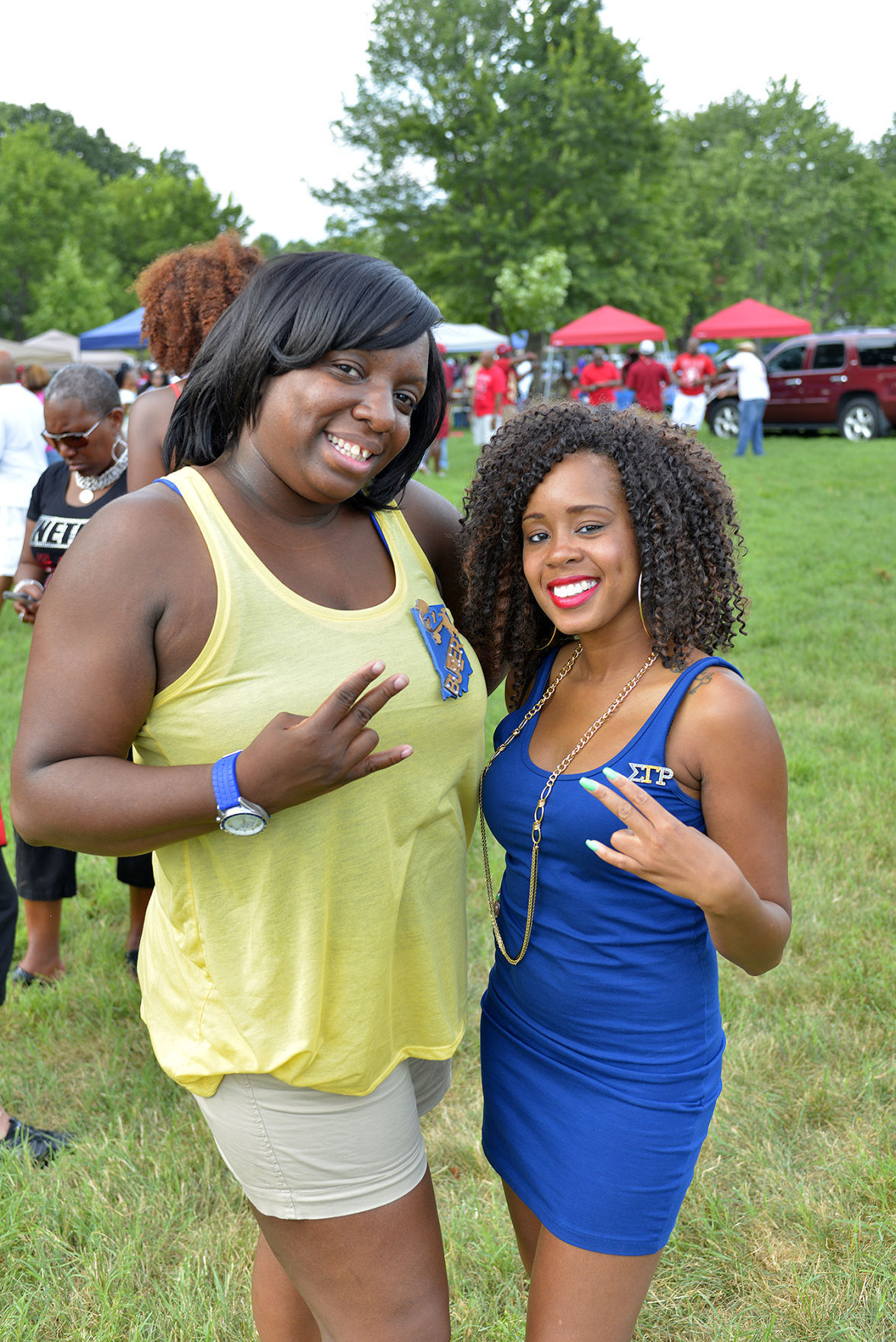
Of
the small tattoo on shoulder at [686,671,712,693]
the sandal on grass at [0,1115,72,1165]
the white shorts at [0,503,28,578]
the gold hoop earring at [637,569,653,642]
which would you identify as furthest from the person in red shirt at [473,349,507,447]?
the small tattoo on shoulder at [686,671,712,693]

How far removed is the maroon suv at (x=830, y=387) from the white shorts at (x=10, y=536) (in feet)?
52.7

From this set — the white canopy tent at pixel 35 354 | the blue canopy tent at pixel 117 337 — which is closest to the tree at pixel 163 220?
the white canopy tent at pixel 35 354

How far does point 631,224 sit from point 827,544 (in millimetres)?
31356

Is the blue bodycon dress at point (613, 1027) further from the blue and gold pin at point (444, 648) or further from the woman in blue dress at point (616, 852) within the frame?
the blue and gold pin at point (444, 648)

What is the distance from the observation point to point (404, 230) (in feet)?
129

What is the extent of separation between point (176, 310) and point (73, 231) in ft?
144

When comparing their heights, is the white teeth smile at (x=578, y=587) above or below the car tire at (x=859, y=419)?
below

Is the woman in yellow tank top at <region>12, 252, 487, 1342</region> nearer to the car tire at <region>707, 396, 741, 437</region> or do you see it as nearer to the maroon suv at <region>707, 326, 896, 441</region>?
the maroon suv at <region>707, 326, 896, 441</region>

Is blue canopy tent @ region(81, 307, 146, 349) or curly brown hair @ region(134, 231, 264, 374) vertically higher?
blue canopy tent @ region(81, 307, 146, 349)

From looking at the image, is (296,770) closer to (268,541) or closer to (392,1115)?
(268,541)

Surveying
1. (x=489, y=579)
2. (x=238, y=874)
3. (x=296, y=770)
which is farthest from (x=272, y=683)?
(x=489, y=579)

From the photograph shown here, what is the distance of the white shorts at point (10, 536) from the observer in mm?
6949

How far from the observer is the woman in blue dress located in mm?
1803

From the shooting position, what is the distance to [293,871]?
1.71 m
